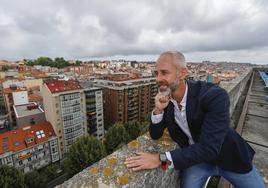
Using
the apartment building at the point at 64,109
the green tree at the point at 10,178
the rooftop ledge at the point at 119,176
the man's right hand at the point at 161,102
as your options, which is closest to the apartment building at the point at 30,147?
the apartment building at the point at 64,109

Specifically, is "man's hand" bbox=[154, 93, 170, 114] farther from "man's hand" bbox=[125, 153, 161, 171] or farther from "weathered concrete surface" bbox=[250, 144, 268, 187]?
"weathered concrete surface" bbox=[250, 144, 268, 187]

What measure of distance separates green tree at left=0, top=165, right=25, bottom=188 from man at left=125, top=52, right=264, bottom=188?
1553 cm

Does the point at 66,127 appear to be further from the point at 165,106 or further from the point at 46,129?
the point at 165,106

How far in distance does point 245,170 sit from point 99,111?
26336 mm

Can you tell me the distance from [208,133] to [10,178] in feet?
53.3

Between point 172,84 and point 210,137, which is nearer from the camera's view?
point 210,137

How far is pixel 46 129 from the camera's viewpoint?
2077cm

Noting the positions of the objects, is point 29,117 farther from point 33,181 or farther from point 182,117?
point 182,117

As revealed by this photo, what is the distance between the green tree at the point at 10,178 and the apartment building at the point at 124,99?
62.9 ft

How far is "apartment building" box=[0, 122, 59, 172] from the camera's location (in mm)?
17289

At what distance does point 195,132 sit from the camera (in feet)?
4.99

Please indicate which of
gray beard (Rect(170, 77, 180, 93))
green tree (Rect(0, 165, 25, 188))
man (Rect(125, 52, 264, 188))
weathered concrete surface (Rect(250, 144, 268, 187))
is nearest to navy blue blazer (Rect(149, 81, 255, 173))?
man (Rect(125, 52, 264, 188))

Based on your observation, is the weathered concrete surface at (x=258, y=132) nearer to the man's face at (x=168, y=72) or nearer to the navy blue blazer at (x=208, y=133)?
the navy blue blazer at (x=208, y=133)

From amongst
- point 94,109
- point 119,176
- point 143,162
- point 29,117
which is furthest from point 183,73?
point 29,117
